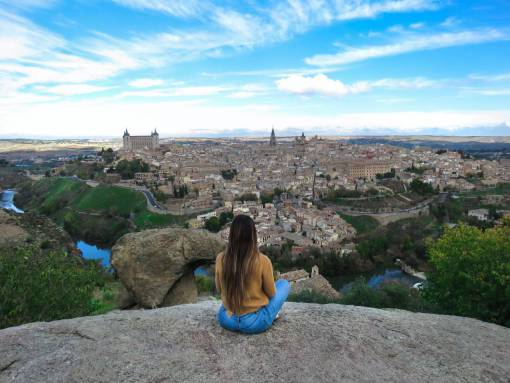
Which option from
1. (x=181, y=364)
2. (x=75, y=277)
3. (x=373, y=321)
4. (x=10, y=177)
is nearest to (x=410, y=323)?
(x=373, y=321)

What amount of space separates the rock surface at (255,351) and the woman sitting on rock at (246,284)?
6.3 inches

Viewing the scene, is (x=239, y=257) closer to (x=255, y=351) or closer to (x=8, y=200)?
(x=255, y=351)

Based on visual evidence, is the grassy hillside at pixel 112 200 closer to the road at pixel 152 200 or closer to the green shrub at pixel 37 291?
the road at pixel 152 200

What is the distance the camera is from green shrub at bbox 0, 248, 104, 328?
566 cm

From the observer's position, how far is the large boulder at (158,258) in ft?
21.9

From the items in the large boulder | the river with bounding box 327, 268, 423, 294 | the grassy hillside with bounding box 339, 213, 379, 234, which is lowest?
the river with bounding box 327, 268, 423, 294

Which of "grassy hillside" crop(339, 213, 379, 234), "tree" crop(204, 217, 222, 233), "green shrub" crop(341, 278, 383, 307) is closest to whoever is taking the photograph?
"green shrub" crop(341, 278, 383, 307)

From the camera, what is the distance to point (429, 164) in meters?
88.9

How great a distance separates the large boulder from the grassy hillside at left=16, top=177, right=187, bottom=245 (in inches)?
1352

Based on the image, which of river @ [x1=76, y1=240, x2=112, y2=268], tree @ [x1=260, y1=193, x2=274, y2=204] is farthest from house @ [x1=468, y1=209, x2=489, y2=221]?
river @ [x1=76, y1=240, x2=112, y2=268]

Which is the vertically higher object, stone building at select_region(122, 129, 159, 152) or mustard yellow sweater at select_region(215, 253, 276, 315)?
mustard yellow sweater at select_region(215, 253, 276, 315)

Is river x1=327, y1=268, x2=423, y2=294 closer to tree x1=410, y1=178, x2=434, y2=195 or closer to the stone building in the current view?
tree x1=410, y1=178, x2=434, y2=195

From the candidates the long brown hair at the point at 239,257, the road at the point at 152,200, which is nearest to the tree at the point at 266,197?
the road at the point at 152,200

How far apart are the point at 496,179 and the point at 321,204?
122 feet
